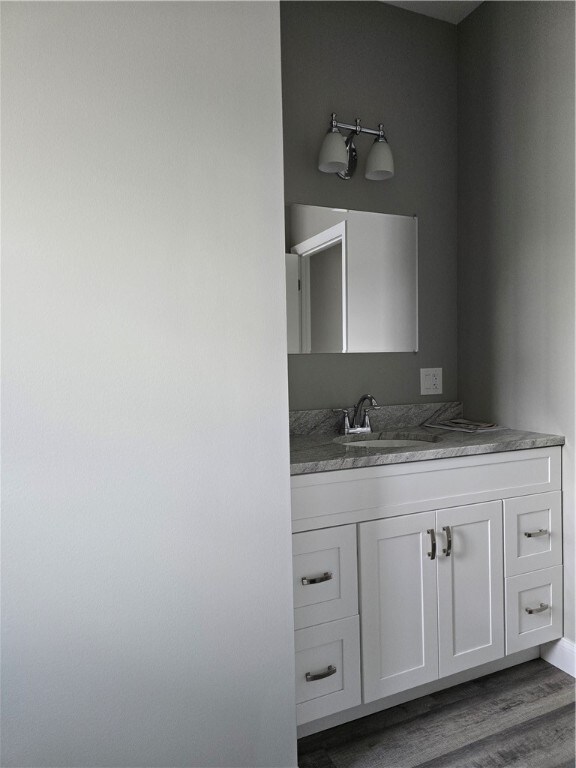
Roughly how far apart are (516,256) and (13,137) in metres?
1.79

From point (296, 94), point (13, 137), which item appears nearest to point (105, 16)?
point (13, 137)

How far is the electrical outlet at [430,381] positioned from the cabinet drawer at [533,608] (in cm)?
83

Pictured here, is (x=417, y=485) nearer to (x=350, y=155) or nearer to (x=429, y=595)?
(x=429, y=595)

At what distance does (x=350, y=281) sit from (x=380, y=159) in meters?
0.49

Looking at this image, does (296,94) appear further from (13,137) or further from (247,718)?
(247,718)

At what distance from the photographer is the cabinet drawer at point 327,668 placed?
160 cm

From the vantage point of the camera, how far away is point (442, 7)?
2.36 meters

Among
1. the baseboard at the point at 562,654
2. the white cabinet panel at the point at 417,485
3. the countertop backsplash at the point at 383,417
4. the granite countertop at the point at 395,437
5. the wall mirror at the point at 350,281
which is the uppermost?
the wall mirror at the point at 350,281

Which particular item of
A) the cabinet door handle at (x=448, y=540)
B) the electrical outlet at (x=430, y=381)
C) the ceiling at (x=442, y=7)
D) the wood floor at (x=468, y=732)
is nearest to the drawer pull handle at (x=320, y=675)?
the wood floor at (x=468, y=732)

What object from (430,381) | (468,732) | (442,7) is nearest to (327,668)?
(468,732)

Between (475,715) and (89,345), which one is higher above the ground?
(89,345)

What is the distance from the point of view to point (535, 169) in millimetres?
2078

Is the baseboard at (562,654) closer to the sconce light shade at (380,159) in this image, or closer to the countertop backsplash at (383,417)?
the countertop backsplash at (383,417)

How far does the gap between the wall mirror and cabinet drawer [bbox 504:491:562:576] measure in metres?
0.80
